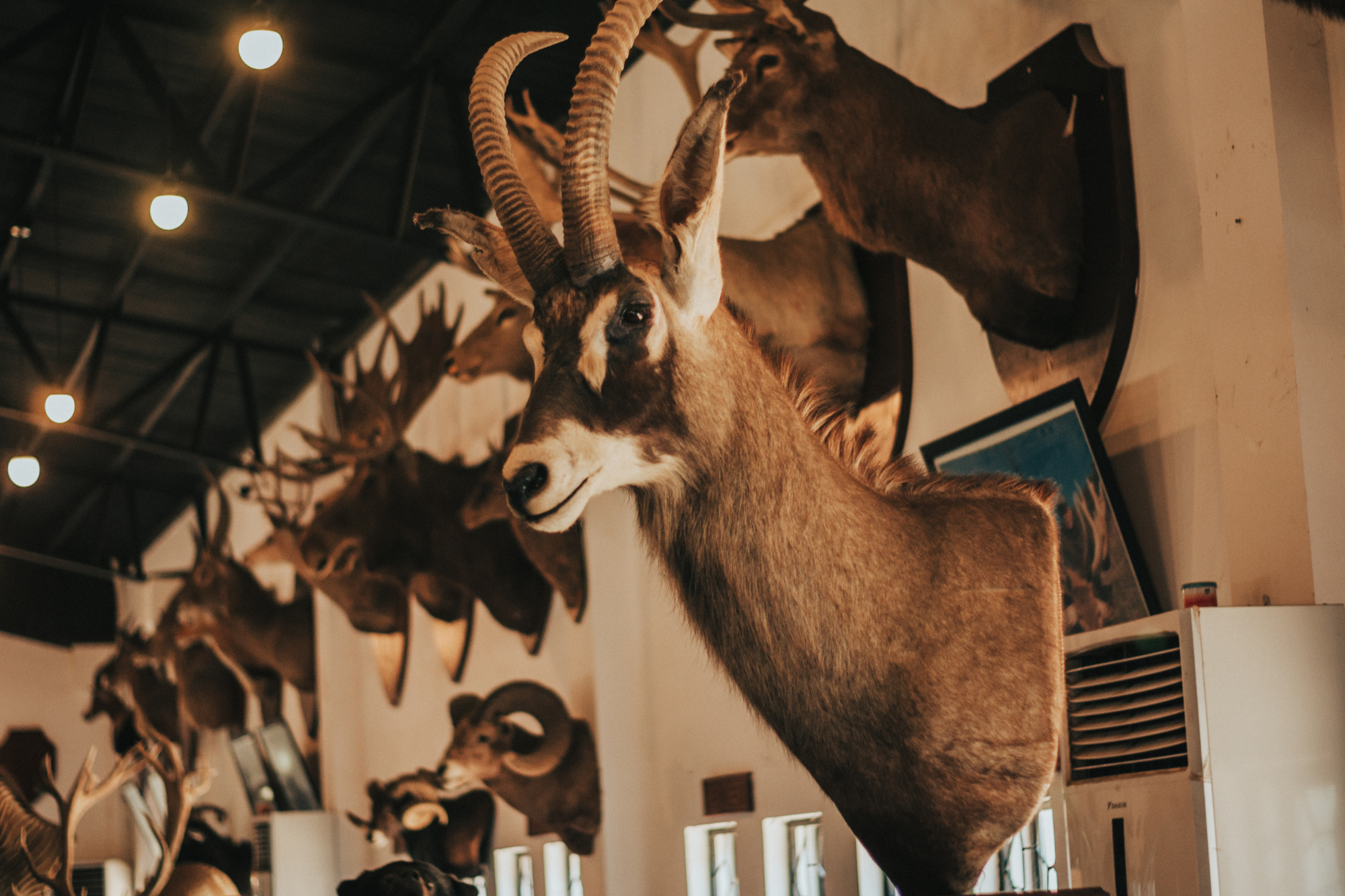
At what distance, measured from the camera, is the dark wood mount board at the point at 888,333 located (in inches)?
161

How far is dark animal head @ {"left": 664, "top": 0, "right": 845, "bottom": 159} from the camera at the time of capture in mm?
3467

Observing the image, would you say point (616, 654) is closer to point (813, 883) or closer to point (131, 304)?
point (813, 883)

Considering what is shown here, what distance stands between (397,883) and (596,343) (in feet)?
5.53

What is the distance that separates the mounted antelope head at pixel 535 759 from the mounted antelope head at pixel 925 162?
133 inches

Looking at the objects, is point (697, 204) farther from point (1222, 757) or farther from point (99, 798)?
point (99, 798)

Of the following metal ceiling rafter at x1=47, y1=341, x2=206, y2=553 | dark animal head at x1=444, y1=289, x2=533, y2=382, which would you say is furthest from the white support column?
metal ceiling rafter at x1=47, y1=341, x2=206, y2=553

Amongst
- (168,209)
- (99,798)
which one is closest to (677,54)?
(168,209)

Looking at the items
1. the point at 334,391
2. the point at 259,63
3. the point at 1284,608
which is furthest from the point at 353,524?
the point at 1284,608

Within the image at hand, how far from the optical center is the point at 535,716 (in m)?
6.22

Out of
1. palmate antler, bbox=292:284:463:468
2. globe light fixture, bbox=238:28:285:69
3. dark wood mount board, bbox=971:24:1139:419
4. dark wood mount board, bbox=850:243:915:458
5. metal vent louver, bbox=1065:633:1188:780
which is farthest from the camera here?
palmate antler, bbox=292:284:463:468

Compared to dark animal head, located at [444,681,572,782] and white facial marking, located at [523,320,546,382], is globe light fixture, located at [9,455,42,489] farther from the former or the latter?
white facial marking, located at [523,320,546,382]

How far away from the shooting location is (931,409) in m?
4.00

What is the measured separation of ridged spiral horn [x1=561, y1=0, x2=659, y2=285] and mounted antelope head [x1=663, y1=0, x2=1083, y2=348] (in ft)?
4.04

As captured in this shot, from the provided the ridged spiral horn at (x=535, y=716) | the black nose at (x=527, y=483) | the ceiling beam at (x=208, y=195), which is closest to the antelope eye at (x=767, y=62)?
the black nose at (x=527, y=483)
